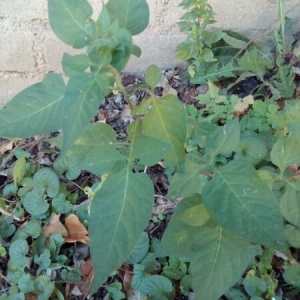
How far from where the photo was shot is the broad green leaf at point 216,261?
1067mm

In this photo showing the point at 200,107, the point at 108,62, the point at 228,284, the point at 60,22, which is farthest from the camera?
the point at 200,107

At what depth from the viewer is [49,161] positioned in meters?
1.98

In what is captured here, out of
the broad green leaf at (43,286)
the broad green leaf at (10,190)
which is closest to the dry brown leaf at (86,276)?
the broad green leaf at (43,286)

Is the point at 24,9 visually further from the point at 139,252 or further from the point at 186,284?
the point at 186,284

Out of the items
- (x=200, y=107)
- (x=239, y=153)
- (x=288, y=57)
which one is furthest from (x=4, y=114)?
(x=288, y=57)

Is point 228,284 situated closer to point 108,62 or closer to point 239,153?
point 239,153

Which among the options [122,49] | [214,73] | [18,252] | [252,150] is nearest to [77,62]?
[122,49]

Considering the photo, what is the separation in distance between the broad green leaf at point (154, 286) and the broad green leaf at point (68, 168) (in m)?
0.57

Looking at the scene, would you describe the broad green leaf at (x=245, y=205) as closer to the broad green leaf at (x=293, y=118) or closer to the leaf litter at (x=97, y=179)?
the broad green leaf at (x=293, y=118)

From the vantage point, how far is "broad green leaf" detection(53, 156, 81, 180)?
1847 mm

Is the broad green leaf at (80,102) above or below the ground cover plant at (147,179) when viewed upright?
above

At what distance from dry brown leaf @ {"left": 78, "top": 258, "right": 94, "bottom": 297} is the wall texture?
3.66 ft

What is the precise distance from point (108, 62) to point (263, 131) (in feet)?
3.57

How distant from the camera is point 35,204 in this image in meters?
1.74
